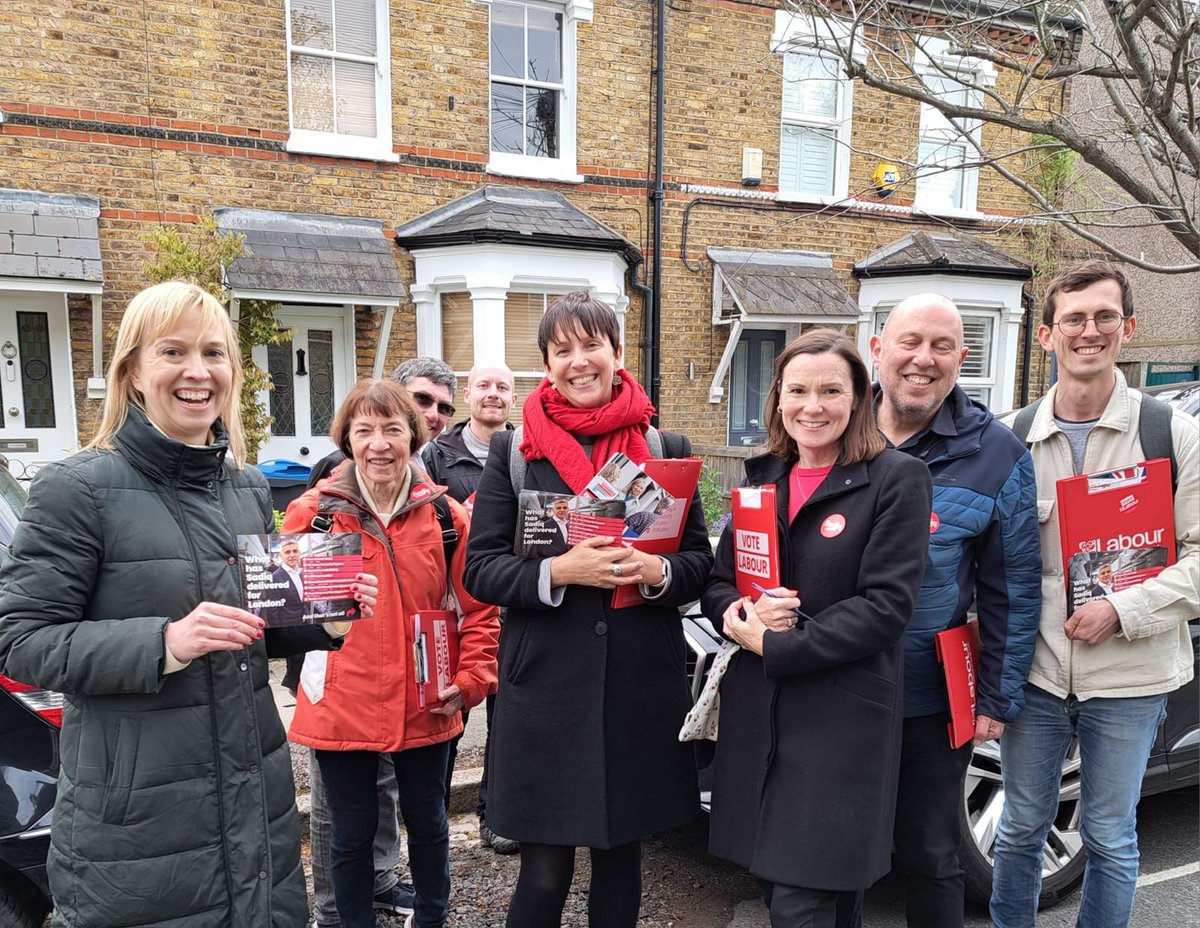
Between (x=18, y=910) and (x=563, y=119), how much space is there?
29.2 feet

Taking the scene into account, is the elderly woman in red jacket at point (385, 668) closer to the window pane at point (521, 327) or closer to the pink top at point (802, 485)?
the pink top at point (802, 485)

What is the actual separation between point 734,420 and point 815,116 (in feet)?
13.0

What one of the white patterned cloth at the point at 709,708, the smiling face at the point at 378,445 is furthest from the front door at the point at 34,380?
the white patterned cloth at the point at 709,708

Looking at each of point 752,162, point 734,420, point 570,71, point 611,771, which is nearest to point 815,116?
point 752,162

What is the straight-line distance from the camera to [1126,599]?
A: 238 cm

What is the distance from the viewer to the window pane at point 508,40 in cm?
912

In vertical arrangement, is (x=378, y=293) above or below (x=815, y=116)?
below

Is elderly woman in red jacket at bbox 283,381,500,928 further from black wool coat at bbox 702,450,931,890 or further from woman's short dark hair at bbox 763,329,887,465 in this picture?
woman's short dark hair at bbox 763,329,887,465

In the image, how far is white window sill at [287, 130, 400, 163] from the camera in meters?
8.33

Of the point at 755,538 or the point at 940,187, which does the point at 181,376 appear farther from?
the point at 940,187

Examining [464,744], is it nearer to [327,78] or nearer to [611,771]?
[611,771]

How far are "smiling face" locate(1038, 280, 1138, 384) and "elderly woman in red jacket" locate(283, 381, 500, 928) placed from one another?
1.95 meters

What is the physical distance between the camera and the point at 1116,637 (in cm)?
242

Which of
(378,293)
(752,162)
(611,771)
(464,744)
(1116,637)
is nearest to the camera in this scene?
(611,771)
